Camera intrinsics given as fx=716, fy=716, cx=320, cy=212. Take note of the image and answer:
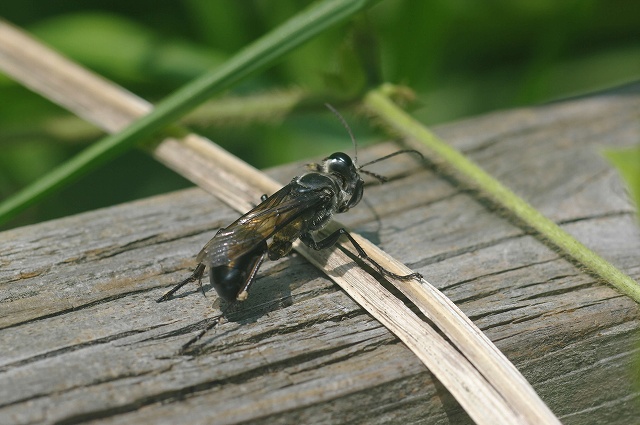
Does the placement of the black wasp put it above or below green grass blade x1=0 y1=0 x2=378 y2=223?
below

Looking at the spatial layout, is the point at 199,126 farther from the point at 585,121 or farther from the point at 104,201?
the point at 585,121

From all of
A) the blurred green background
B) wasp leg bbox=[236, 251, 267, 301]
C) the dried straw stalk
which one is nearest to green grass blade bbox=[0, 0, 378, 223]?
the dried straw stalk

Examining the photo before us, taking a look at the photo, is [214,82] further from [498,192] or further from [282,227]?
[498,192]

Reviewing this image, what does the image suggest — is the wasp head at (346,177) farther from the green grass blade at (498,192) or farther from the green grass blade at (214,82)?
the green grass blade at (214,82)

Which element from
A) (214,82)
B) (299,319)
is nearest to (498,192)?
(299,319)

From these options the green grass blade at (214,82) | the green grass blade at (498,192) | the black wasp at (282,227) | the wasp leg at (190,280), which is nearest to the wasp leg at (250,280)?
the black wasp at (282,227)

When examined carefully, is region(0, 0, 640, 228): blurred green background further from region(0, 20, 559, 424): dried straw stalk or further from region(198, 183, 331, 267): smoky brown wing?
region(198, 183, 331, 267): smoky brown wing
